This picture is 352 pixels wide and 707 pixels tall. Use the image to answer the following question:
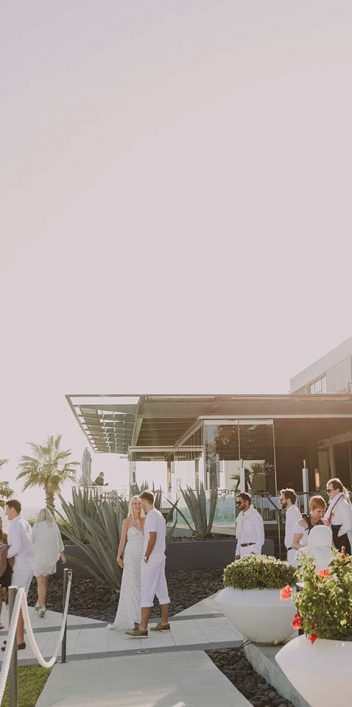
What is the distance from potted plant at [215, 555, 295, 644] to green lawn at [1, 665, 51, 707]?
72.1 inches

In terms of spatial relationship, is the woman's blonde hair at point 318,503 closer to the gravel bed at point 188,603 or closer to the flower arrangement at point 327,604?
the gravel bed at point 188,603

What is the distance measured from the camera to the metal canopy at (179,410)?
17609mm

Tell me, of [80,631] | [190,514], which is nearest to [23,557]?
[80,631]

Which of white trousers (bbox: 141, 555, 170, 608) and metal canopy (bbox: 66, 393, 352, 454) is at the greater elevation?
metal canopy (bbox: 66, 393, 352, 454)

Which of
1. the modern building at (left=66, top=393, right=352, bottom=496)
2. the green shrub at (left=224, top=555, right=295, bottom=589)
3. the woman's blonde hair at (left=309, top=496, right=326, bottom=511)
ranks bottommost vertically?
the green shrub at (left=224, top=555, right=295, bottom=589)

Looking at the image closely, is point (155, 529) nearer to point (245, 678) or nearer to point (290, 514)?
point (290, 514)

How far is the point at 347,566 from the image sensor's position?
4.00 metres

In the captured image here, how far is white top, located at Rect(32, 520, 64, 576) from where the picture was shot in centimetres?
920

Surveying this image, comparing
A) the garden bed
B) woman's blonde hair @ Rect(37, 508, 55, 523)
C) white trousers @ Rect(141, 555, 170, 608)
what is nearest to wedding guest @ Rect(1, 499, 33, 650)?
white trousers @ Rect(141, 555, 170, 608)

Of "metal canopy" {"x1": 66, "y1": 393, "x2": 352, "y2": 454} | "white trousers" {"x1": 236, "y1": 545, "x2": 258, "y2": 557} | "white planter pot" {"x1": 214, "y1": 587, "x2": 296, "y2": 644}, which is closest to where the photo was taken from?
"white planter pot" {"x1": 214, "y1": 587, "x2": 296, "y2": 644}

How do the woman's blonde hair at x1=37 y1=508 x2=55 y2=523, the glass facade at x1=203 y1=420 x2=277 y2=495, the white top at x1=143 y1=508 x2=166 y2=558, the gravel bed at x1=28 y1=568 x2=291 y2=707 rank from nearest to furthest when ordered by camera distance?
the gravel bed at x1=28 y1=568 x2=291 y2=707
the white top at x1=143 y1=508 x2=166 y2=558
the woman's blonde hair at x1=37 y1=508 x2=55 y2=523
the glass facade at x1=203 y1=420 x2=277 y2=495

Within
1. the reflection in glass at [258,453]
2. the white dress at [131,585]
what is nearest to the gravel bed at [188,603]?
the white dress at [131,585]

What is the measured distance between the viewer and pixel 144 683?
5668 millimetres

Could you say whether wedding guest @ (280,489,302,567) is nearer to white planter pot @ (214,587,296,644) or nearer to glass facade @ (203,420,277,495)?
white planter pot @ (214,587,296,644)
